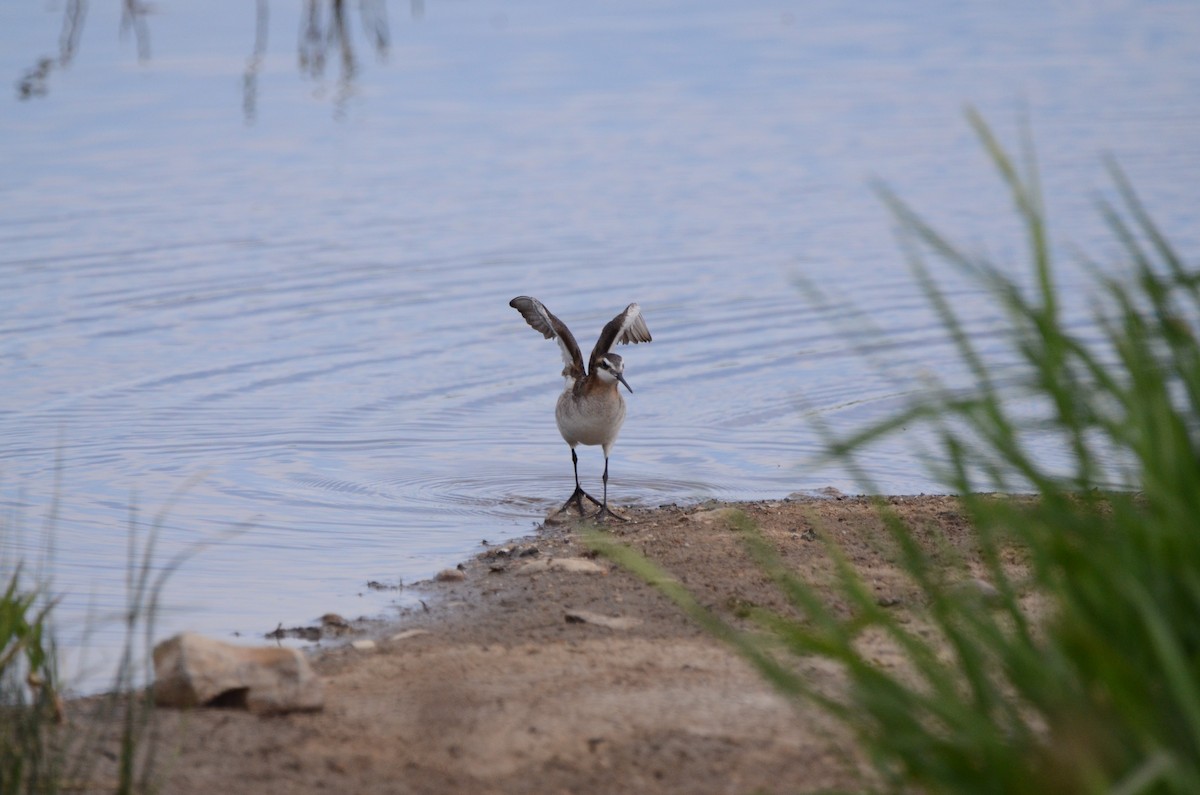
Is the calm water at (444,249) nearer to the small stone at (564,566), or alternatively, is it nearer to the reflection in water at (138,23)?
the reflection in water at (138,23)

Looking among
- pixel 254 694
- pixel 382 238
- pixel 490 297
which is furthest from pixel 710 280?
pixel 254 694

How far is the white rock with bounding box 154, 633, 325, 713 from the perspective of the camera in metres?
5.31

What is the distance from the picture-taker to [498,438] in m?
10.7

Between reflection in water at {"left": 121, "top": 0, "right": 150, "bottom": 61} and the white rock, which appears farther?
reflection in water at {"left": 121, "top": 0, "right": 150, "bottom": 61}

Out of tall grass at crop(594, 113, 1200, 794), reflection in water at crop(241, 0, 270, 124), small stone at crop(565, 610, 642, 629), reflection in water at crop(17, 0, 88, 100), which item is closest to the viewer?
tall grass at crop(594, 113, 1200, 794)

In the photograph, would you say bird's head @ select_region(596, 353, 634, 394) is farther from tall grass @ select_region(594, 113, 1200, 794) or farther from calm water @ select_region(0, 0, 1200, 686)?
tall grass @ select_region(594, 113, 1200, 794)

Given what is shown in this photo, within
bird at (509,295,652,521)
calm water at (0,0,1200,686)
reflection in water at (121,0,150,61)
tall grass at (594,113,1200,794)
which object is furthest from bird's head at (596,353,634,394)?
reflection in water at (121,0,150,61)

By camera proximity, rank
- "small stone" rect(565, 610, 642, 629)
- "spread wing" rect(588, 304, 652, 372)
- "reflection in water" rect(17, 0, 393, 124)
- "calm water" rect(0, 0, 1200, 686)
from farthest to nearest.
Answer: "reflection in water" rect(17, 0, 393, 124), "spread wing" rect(588, 304, 652, 372), "calm water" rect(0, 0, 1200, 686), "small stone" rect(565, 610, 642, 629)

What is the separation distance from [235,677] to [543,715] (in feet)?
3.55

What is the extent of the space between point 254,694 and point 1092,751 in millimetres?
3134

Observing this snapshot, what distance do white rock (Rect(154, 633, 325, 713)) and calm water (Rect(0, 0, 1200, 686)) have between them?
1.53 ft

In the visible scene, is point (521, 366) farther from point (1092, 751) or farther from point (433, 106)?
point (433, 106)

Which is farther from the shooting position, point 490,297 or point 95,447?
point 490,297

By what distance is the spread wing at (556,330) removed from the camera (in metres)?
9.78
